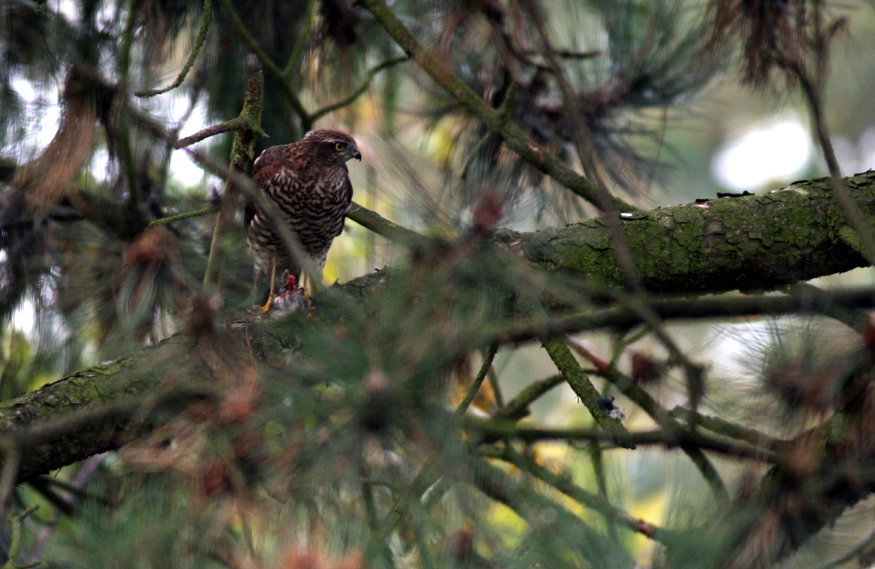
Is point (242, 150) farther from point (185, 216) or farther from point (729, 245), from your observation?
point (729, 245)

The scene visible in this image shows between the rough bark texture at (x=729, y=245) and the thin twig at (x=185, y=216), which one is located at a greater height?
the thin twig at (x=185, y=216)

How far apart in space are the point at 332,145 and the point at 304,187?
0.81 feet

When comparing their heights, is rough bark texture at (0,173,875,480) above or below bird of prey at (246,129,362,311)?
below

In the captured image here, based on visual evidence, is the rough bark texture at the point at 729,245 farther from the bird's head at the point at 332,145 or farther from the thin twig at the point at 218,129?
the bird's head at the point at 332,145

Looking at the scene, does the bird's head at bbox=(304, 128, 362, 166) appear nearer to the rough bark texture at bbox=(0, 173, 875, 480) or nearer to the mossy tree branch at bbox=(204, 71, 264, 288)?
the rough bark texture at bbox=(0, 173, 875, 480)

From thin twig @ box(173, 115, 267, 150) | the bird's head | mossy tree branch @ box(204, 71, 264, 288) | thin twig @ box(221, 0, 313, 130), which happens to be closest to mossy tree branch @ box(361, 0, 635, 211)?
thin twig @ box(221, 0, 313, 130)

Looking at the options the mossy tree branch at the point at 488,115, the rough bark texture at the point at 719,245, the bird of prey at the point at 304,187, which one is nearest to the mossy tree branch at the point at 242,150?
the rough bark texture at the point at 719,245

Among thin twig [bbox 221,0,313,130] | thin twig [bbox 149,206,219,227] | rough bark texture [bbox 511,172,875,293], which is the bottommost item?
rough bark texture [bbox 511,172,875,293]

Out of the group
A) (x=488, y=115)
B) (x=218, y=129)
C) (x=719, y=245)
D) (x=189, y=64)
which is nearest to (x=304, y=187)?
(x=488, y=115)

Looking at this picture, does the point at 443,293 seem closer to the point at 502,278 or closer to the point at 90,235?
the point at 502,278

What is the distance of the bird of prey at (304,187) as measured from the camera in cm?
340

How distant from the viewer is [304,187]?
11.4 feet

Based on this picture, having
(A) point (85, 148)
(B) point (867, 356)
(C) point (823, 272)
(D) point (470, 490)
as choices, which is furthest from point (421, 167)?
(C) point (823, 272)

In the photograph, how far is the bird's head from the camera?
3359 millimetres
